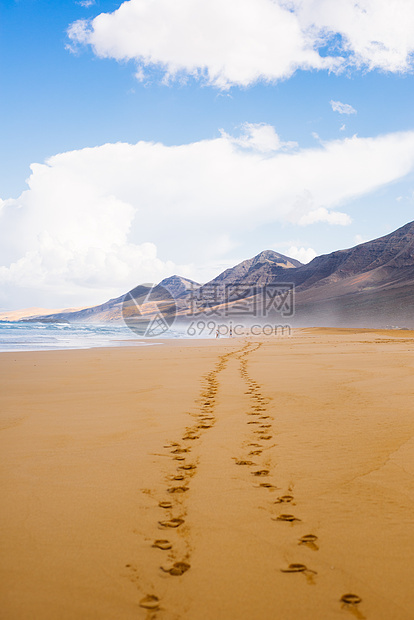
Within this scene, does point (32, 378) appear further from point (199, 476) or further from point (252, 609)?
point (252, 609)

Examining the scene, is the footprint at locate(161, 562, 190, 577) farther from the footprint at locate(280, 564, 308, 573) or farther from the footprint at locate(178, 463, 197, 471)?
the footprint at locate(178, 463, 197, 471)

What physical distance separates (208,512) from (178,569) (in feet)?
2.10

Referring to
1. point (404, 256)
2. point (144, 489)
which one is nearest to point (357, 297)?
point (404, 256)

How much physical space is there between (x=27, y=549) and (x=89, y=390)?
561 centimetres

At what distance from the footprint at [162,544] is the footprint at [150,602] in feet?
1.28

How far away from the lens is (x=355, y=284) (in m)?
110

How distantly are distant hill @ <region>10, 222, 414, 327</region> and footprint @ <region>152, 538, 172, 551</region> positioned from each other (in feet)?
186

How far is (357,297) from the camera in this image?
84562mm

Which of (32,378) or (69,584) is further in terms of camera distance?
(32,378)

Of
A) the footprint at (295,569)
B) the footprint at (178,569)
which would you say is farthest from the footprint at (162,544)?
the footprint at (295,569)

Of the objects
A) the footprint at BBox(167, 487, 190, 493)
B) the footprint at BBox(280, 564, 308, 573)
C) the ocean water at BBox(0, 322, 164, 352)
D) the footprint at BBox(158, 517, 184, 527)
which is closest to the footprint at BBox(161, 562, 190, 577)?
the footprint at BBox(158, 517, 184, 527)

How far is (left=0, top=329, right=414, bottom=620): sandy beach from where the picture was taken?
199 centimetres

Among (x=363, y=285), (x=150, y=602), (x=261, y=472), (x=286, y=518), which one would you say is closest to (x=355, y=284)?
(x=363, y=285)

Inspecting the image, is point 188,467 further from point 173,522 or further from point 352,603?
point 352,603
